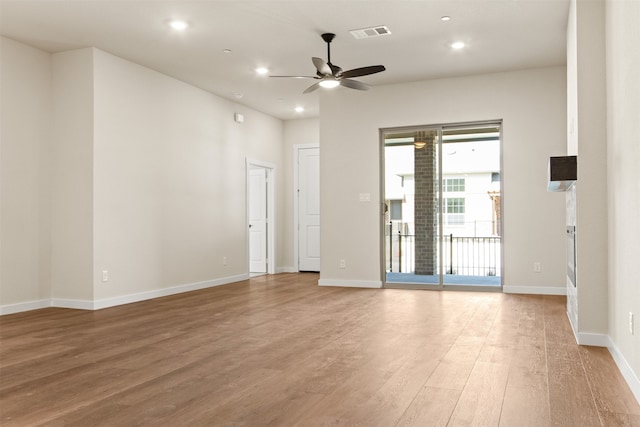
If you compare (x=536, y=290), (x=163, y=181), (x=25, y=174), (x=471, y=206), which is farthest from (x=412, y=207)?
(x=25, y=174)

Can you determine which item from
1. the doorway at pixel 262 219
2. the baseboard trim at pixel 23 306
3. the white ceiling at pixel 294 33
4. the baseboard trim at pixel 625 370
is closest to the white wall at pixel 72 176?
the baseboard trim at pixel 23 306

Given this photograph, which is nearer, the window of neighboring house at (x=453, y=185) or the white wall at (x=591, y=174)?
the white wall at (x=591, y=174)

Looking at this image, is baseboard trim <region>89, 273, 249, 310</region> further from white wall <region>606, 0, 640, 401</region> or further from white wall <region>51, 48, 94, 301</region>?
white wall <region>606, 0, 640, 401</region>

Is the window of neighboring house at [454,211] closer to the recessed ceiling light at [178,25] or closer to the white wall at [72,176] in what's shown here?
the recessed ceiling light at [178,25]

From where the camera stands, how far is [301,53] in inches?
237

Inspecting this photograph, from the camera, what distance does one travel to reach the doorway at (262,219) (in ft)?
31.2

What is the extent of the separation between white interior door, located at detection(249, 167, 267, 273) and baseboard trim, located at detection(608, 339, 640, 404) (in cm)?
678

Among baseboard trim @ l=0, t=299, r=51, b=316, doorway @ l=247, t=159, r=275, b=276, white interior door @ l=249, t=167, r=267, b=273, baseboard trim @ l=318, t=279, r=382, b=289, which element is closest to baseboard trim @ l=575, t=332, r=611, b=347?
baseboard trim @ l=318, t=279, r=382, b=289

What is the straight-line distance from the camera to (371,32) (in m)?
5.30

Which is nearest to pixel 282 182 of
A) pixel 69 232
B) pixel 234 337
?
pixel 69 232

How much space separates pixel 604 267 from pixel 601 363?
74 cm

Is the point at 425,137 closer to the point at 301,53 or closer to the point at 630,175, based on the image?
the point at 301,53

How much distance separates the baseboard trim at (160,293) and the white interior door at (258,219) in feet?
3.94

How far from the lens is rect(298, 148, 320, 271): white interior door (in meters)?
9.70
